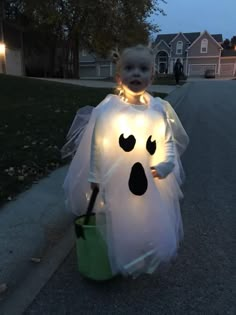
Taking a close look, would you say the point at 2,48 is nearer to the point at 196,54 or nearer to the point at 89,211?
the point at 89,211

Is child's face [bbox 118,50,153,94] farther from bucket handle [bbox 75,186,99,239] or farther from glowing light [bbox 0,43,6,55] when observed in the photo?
glowing light [bbox 0,43,6,55]

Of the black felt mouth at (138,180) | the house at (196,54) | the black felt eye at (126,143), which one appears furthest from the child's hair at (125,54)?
the house at (196,54)

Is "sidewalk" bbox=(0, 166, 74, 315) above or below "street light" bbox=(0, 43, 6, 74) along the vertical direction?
below

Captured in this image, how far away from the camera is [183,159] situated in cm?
677

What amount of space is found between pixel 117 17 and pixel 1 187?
2552 centimetres

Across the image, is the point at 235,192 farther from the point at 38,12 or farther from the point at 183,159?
the point at 38,12

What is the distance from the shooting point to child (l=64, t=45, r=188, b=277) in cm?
258

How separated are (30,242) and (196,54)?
227 feet

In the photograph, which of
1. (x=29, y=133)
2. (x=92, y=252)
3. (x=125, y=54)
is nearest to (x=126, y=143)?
(x=125, y=54)

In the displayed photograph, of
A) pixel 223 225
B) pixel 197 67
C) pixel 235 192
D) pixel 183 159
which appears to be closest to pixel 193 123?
pixel 183 159

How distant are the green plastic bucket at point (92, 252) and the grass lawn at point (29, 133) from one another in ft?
5.83

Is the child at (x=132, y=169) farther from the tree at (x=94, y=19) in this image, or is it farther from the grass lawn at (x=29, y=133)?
the tree at (x=94, y=19)

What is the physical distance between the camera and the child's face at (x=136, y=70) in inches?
100

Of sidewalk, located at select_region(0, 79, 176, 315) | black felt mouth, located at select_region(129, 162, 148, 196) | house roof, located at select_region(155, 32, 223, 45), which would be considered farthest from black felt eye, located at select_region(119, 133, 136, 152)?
house roof, located at select_region(155, 32, 223, 45)
